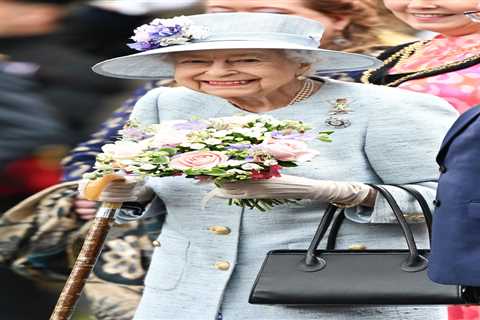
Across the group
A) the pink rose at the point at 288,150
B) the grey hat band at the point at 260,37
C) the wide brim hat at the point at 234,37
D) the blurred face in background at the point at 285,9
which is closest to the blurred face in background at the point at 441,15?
the blurred face in background at the point at 285,9

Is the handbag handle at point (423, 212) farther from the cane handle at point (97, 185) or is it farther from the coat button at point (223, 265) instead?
the cane handle at point (97, 185)

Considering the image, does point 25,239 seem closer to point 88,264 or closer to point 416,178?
point 88,264

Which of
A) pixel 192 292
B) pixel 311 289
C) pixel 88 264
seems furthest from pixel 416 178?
pixel 88 264

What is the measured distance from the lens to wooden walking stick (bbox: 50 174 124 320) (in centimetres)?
348

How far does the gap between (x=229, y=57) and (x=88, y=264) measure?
27.0 inches

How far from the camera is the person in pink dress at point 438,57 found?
3975 millimetres

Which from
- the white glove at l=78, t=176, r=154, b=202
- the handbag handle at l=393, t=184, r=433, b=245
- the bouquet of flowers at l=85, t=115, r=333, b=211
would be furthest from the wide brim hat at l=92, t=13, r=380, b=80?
the handbag handle at l=393, t=184, r=433, b=245

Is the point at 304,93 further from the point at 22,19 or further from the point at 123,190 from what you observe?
the point at 22,19

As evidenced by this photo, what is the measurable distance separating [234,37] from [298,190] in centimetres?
56

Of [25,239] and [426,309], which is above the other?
[426,309]

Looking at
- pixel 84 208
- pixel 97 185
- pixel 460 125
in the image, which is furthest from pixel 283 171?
pixel 84 208

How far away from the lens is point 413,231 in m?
3.48

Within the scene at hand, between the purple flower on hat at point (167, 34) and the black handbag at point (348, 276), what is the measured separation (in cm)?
64

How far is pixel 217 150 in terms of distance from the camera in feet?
10.6
